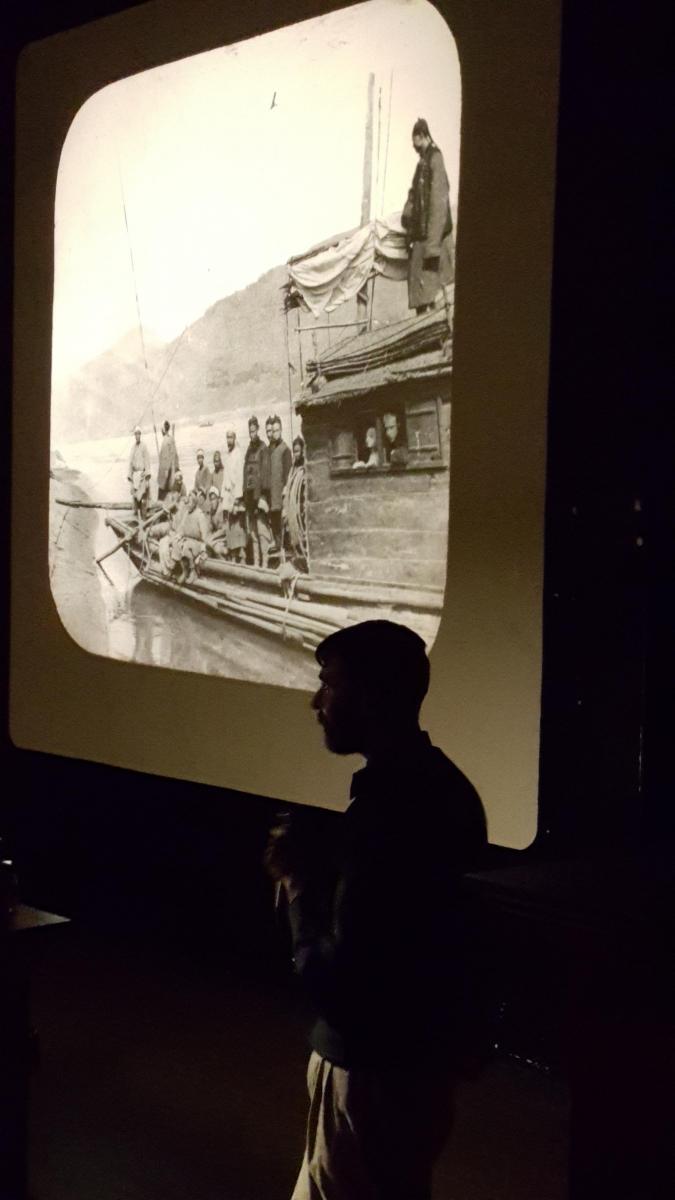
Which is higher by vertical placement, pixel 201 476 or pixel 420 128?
pixel 420 128

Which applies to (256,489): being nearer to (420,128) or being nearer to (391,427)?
(391,427)

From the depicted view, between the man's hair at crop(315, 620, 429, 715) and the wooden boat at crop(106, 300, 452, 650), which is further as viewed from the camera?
the wooden boat at crop(106, 300, 452, 650)

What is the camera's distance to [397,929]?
67.4 inches

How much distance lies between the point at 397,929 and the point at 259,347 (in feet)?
8.67

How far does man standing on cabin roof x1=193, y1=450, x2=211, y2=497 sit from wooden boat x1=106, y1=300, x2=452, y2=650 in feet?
0.93

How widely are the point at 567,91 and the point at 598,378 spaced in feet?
2.23

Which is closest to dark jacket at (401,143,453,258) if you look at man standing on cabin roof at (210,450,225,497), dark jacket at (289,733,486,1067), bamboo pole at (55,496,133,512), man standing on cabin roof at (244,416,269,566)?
man standing on cabin roof at (244,416,269,566)

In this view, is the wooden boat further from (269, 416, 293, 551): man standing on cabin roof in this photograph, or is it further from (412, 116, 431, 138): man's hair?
(412, 116, 431, 138): man's hair

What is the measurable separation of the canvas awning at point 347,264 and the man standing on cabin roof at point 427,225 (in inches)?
1.5

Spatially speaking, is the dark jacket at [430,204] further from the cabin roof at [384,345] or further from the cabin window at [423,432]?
the cabin window at [423,432]

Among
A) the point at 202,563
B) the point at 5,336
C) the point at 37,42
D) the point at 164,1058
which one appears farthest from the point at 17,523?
the point at 164,1058

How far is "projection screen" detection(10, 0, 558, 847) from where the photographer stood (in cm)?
345

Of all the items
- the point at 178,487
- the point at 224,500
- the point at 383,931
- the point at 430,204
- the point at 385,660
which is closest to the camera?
the point at 383,931

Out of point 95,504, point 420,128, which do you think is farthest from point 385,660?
point 95,504
